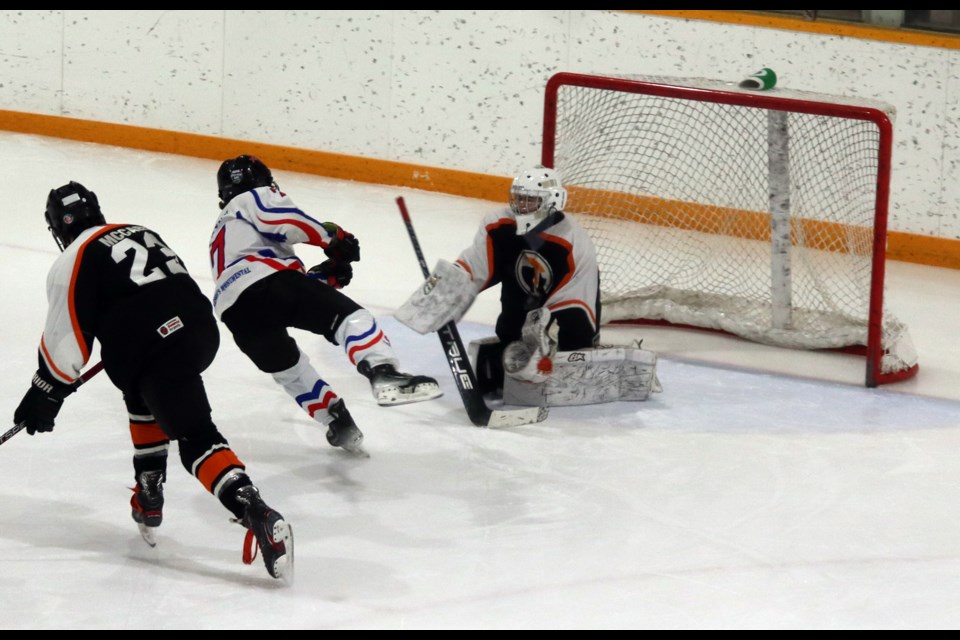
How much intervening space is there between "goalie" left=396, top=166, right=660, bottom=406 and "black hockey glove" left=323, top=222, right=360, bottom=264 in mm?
454

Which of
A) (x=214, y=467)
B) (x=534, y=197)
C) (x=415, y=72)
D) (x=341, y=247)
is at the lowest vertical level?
(x=214, y=467)

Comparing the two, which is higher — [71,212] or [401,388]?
[71,212]

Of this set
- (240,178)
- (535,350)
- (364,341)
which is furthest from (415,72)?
(364,341)

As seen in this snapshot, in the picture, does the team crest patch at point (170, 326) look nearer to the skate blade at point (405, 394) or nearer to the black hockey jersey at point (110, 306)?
the black hockey jersey at point (110, 306)

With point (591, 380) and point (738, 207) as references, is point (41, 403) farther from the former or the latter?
point (738, 207)

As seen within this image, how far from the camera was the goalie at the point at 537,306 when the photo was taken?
432cm

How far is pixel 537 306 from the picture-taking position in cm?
445

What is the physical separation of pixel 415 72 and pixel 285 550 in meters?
4.40

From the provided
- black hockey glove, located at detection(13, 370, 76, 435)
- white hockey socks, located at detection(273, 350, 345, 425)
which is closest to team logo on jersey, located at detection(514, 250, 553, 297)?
white hockey socks, located at detection(273, 350, 345, 425)

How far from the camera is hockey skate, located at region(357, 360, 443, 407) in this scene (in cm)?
349

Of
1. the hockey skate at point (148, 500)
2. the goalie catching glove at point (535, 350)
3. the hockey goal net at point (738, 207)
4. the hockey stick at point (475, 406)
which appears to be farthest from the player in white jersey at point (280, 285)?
the hockey goal net at point (738, 207)

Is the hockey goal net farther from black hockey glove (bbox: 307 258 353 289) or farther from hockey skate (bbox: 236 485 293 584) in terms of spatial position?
hockey skate (bbox: 236 485 293 584)
